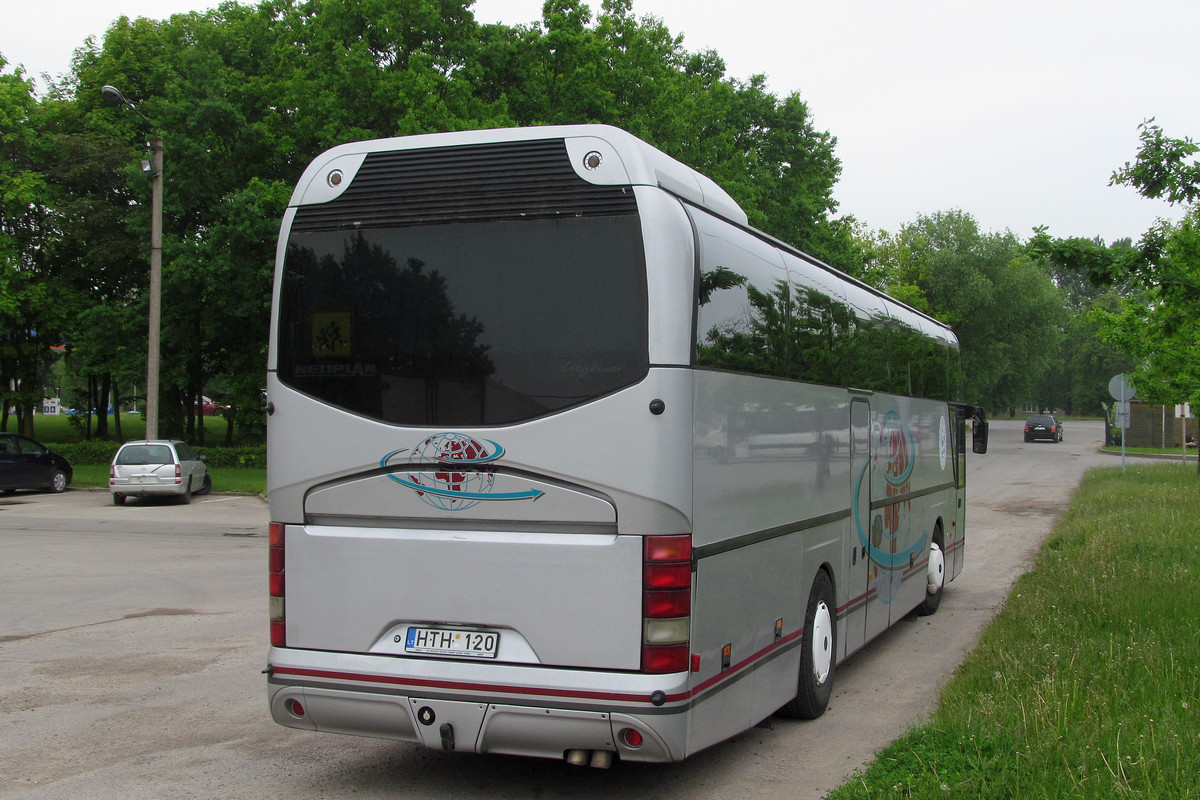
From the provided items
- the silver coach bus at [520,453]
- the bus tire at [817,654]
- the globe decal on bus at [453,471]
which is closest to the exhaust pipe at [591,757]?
the silver coach bus at [520,453]

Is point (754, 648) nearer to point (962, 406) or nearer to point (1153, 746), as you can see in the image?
point (1153, 746)

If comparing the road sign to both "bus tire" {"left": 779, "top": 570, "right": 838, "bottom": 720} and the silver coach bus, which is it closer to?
"bus tire" {"left": 779, "top": 570, "right": 838, "bottom": 720}

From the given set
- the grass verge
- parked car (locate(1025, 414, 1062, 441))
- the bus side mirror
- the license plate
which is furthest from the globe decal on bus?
parked car (locate(1025, 414, 1062, 441))

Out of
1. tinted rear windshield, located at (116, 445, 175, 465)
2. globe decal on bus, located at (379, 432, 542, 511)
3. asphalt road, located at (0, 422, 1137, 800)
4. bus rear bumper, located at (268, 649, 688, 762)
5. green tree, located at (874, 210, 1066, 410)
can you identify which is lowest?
asphalt road, located at (0, 422, 1137, 800)

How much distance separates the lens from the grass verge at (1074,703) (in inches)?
194

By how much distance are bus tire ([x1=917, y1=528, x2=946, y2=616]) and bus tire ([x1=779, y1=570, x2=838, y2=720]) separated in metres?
4.03

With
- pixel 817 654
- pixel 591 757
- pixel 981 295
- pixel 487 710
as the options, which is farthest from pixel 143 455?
pixel 981 295

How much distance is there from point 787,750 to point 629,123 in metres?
27.5

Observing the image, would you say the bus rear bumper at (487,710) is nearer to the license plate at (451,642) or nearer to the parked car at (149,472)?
the license plate at (451,642)

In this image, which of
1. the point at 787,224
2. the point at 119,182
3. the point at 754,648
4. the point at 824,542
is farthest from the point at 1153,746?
the point at 119,182

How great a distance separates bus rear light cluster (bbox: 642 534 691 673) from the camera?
196 inches

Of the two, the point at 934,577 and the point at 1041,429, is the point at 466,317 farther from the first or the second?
the point at 1041,429

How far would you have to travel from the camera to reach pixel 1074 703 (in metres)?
5.94

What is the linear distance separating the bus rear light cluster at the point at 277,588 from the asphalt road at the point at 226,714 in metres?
0.76
